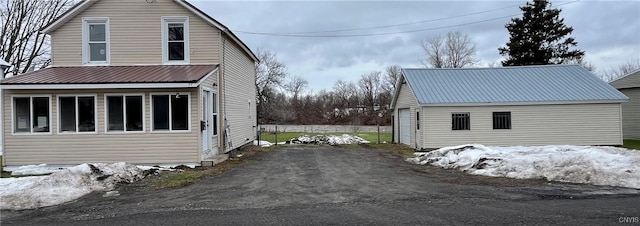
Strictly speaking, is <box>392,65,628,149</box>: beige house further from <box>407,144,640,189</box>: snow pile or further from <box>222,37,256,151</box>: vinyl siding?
<box>222,37,256,151</box>: vinyl siding

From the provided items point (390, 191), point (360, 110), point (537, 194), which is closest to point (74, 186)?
point (390, 191)

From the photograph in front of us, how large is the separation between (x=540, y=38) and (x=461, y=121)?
25.5 meters

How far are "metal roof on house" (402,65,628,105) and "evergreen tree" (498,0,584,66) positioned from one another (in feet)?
58.7

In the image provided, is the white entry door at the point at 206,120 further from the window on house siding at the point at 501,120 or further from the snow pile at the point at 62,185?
the window on house siding at the point at 501,120

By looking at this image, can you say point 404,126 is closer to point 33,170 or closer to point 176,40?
point 176,40

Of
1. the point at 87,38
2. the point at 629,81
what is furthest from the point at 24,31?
the point at 629,81

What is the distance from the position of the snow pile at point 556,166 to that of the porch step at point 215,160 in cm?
698

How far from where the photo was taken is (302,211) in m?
7.05

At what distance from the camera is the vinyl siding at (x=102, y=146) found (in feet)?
43.0

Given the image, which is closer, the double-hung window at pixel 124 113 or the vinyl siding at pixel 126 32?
the double-hung window at pixel 124 113

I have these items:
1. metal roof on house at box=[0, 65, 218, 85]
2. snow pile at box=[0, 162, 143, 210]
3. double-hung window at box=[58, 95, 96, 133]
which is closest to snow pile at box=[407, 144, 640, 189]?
metal roof on house at box=[0, 65, 218, 85]

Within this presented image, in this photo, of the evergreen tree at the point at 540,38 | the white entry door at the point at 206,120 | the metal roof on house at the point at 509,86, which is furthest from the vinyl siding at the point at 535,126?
the evergreen tree at the point at 540,38

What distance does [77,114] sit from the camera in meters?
13.2

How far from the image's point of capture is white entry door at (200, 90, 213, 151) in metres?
13.8
